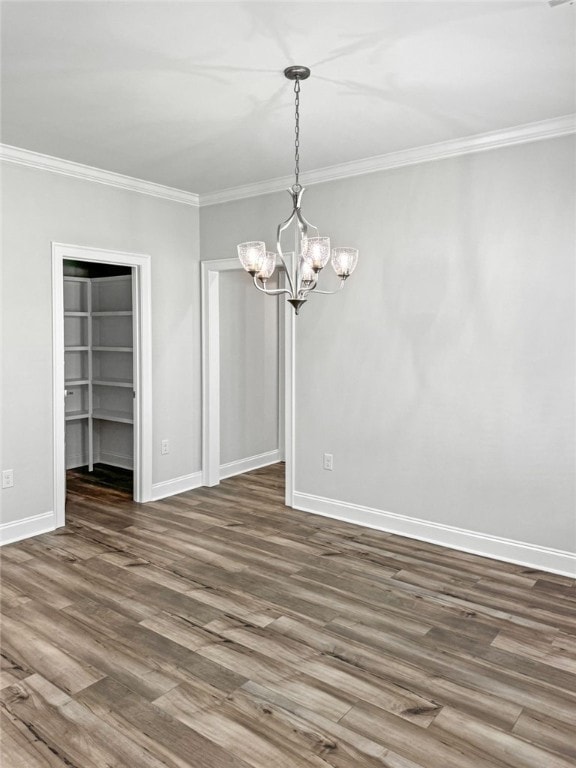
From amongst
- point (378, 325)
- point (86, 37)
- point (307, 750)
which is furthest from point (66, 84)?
point (307, 750)

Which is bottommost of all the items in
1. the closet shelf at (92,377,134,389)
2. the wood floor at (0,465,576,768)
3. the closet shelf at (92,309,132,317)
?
the wood floor at (0,465,576,768)

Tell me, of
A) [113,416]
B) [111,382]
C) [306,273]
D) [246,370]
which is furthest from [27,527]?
[306,273]

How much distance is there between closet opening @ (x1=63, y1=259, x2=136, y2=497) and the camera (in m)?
6.10

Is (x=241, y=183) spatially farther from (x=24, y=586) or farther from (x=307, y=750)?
(x=307, y=750)

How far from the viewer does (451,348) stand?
3.95 metres

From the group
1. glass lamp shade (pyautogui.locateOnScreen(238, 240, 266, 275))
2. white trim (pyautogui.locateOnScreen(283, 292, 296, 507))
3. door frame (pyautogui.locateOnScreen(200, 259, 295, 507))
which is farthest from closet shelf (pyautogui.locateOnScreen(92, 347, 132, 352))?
glass lamp shade (pyautogui.locateOnScreen(238, 240, 266, 275))

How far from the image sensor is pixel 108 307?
6.23 metres

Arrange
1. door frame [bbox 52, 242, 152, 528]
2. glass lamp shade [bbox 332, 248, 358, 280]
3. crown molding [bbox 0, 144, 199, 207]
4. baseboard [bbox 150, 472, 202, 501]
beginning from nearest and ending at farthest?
glass lamp shade [bbox 332, 248, 358, 280] → crown molding [bbox 0, 144, 199, 207] → door frame [bbox 52, 242, 152, 528] → baseboard [bbox 150, 472, 202, 501]

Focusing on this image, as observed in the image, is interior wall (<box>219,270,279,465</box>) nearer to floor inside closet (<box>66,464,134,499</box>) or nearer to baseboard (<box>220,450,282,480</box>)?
baseboard (<box>220,450,282,480</box>)

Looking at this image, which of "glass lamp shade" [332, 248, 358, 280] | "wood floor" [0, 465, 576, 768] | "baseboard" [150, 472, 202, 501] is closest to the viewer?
"wood floor" [0, 465, 576, 768]

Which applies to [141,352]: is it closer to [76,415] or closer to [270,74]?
[76,415]

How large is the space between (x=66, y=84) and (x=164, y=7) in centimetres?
96

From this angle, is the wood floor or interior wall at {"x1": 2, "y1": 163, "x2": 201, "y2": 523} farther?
interior wall at {"x1": 2, "y1": 163, "x2": 201, "y2": 523}

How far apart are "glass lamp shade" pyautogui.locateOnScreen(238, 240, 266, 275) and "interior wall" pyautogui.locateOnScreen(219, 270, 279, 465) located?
2.76 m
